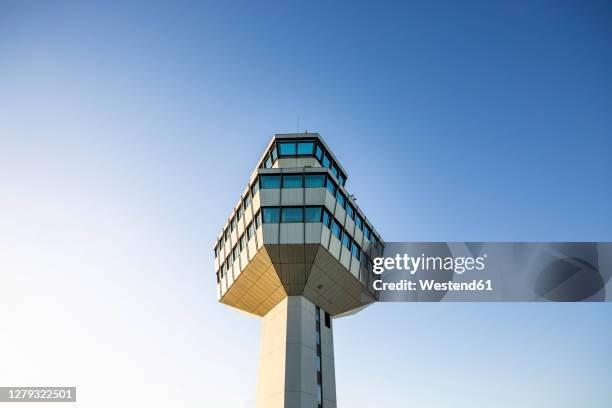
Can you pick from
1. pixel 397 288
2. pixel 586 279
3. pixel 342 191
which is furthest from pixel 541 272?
pixel 342 191

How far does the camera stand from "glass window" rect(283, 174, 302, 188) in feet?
133

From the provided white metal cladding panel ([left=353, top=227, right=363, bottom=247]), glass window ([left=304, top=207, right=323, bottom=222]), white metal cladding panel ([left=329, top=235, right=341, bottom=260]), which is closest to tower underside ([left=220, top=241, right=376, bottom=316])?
white metal cladding panel ([left=329, top=235, right=341, bottom=260])

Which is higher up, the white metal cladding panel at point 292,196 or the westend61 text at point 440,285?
the white metal cladding panel at point 292,196

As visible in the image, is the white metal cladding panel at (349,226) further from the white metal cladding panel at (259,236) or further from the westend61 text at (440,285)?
the white metal cladding panel at (259,236)

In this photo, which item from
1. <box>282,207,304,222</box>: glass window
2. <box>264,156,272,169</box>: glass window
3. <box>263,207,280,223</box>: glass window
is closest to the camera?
<box>282,207,304,222</box>: glass window

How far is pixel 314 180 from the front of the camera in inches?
1594

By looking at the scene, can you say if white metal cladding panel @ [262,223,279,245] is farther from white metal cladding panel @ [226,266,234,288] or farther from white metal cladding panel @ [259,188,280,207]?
white metal cladding panel @ [226,266,234,288]

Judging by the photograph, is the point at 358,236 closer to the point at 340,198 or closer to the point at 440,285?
the point at 340,198

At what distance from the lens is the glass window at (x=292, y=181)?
40.6 meters

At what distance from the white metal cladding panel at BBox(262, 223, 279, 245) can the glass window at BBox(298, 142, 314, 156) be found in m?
10.1

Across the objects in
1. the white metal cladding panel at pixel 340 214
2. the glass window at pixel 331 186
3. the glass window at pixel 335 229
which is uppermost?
the glass window at pixel 331 186

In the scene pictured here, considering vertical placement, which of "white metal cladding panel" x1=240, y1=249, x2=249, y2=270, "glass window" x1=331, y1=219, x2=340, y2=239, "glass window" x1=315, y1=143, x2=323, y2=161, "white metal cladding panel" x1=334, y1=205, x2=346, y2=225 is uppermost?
"glass window" x1=315, y1=143, x2=323, y2=161

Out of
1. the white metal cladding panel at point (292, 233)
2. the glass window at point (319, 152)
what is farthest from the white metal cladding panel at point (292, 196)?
the glass window at point (319, 152)

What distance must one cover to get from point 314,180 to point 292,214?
350 centimetres
